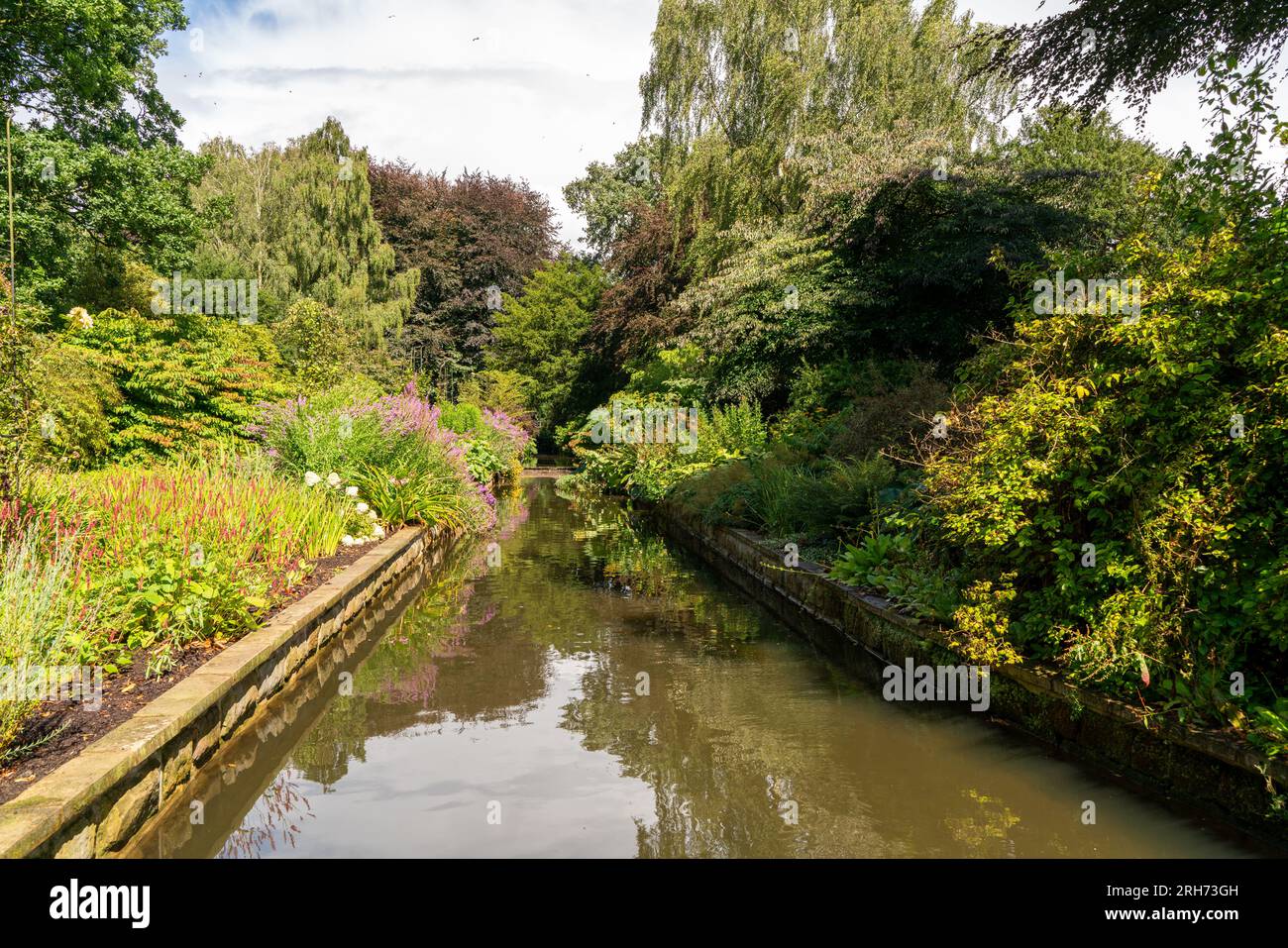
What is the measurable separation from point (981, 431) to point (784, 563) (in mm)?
3539

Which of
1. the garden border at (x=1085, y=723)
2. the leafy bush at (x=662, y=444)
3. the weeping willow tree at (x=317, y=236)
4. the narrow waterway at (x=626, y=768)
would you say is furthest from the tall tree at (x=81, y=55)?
the garden border at (x=1085, y=723)

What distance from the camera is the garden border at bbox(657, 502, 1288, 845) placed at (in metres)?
3.56

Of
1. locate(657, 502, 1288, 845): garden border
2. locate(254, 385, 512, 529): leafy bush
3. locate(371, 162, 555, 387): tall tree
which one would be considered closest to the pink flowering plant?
locate(254, 385, 512, 529): leafy bush

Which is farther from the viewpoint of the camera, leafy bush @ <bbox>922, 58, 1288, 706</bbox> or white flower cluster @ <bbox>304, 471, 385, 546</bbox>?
white flower cluster @ <bbox>304, 471, 385, 546</bbox>

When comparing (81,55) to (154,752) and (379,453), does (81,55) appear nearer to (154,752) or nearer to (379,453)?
(379,453)

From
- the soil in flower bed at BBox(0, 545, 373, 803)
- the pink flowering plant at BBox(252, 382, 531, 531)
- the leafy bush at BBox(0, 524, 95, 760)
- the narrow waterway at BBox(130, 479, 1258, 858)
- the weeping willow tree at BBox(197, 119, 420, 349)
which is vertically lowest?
the narrow waterway at BBox(130, 479, 1258, 858)

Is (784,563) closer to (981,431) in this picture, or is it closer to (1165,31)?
(981,431)

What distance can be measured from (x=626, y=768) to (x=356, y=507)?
19.7 ft

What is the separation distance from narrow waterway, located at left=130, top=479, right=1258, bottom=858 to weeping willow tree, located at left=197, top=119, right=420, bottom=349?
23.8m

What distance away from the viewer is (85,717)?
3.90 m

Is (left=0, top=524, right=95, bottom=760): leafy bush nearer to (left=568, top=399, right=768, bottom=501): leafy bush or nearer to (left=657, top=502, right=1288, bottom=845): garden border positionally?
(left=657, top=502, right=1288, bottom=845): garden border

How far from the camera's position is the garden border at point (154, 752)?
9.48 ft

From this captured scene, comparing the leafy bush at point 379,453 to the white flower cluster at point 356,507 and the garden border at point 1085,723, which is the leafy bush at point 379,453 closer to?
the white flower cluster at point 356,507

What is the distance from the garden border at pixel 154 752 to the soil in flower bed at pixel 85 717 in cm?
12
